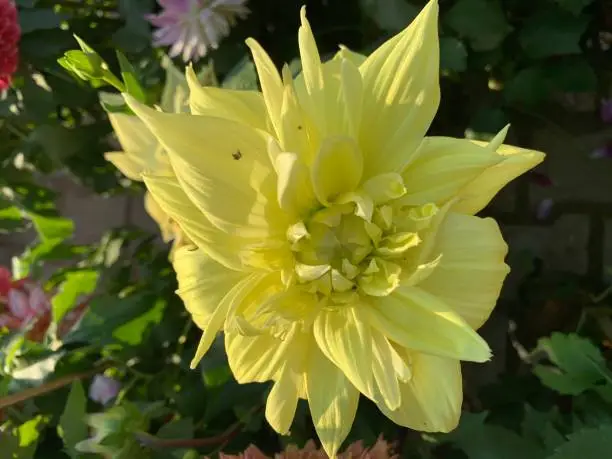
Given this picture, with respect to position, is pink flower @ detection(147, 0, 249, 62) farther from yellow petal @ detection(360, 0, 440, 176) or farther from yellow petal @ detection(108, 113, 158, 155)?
yellow petal @ detection(360, 0, 440, 176)

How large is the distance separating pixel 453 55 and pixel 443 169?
0.71ft

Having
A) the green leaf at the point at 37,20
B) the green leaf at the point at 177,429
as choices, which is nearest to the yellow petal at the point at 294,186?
the green leaf at the point at 177,429

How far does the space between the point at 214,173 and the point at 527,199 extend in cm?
50

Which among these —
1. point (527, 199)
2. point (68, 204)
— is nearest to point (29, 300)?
point (68, 204)

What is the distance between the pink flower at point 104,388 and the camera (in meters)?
0.52

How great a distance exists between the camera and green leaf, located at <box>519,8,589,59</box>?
1.63 ft

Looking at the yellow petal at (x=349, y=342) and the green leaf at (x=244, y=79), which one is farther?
the green leaf at (x=244, y=79)

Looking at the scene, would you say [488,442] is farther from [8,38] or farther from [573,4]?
[8,38]

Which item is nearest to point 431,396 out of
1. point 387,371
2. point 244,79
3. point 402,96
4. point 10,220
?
point 387,371

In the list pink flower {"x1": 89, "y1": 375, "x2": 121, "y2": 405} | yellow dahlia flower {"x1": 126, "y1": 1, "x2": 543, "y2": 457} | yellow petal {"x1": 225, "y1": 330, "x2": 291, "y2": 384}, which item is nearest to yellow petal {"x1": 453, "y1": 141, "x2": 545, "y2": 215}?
yellow dahlia flower {"x1": 126, "y1": 1, "x2": 543, "y2": 457}

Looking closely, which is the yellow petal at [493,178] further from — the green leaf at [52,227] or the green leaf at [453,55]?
the green leaf at [52,227]

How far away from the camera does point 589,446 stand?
0.38 meters

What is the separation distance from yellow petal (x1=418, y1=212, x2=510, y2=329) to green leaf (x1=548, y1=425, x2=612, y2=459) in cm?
14

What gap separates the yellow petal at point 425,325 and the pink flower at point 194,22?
0.86 ft
